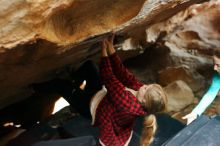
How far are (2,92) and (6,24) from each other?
96cm

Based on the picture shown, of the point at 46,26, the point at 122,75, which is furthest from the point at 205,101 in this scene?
the point at 46,26

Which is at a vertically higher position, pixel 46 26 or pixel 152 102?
pixel 46 26

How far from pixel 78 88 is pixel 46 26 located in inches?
37.7

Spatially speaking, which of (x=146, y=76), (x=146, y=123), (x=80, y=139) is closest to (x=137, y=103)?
(x=146, y=123)

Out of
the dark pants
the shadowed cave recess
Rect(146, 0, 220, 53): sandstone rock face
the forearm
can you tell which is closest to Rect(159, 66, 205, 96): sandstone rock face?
the shadowed cave recess

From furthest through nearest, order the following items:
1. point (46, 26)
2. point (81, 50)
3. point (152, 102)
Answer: point (81, 50), point (152, 102), point (46, 26)

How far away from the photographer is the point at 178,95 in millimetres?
3350

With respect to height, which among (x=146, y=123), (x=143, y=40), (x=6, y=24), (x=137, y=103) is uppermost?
(x=6, y=24)

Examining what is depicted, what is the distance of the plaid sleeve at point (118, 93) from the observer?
6.27 ft

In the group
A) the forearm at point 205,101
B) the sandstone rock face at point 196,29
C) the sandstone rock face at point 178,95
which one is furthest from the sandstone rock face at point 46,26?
the sandstone rock face at point 196,29

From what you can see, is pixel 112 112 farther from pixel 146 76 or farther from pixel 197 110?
pixel 146 76

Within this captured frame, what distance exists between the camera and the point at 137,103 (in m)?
1.92

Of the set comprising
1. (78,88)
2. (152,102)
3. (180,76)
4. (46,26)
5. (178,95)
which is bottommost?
(178,95)

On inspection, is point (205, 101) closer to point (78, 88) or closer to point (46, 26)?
point (78, 88)
